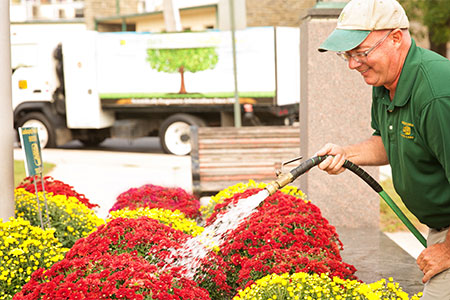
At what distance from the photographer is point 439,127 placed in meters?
2.39

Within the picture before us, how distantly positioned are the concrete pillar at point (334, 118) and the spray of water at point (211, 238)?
228cm

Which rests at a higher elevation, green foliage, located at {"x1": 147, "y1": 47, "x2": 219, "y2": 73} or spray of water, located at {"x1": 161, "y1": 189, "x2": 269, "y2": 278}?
green foliage, located at {"x1": 147, "y1": 47, "x2": 219, "y2": 73}

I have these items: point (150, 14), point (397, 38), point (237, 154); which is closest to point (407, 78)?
point (397, 38)

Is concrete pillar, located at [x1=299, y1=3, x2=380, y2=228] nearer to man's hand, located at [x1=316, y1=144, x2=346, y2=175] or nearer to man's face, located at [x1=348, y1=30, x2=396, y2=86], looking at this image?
man's hand, located at [x1=316, y1=144, x2=346, y2=175]

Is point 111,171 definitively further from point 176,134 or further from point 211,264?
point 211,264

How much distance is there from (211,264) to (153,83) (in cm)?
1176

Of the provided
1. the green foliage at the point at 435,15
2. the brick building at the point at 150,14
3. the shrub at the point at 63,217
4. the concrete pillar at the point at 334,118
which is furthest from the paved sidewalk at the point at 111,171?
Answer: the brick building at the point at 150,14

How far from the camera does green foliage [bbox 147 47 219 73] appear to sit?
14617mm

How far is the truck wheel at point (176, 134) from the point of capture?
1522 centimetres

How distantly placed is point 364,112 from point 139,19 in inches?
852

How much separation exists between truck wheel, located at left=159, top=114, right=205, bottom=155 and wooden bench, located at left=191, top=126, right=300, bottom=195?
23.9ft

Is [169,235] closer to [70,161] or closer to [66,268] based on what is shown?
[66,268]

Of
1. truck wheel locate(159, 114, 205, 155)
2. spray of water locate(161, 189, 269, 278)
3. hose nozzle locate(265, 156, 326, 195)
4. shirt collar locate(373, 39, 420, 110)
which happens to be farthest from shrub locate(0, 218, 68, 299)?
truck wheel locate(159, 114, 205, 155)

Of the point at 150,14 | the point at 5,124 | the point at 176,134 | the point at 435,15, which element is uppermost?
the point at 150,14
